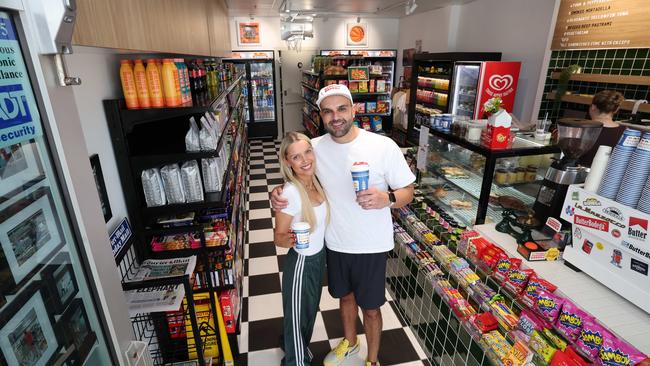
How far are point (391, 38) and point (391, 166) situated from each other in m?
9.21

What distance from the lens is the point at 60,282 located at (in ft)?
3.44

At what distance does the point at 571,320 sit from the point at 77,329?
6.35 feet

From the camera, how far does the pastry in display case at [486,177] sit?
2332 millimetres

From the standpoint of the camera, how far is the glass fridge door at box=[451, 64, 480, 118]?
6514 mm

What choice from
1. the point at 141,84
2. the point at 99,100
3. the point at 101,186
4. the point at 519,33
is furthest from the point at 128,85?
the point at 519,33

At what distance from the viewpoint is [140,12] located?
164cm

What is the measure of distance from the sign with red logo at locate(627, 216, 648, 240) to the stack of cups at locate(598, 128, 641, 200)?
0.53 feet

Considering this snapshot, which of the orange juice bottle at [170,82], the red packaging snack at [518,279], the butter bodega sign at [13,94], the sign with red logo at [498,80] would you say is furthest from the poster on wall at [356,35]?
the butter bodega sign at [13,94]

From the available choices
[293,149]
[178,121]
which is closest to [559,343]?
[293,149]

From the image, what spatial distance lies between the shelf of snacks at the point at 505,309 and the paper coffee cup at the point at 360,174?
940 mm

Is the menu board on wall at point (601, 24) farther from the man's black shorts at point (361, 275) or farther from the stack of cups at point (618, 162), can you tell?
the man's black shorts at point (361, 275)

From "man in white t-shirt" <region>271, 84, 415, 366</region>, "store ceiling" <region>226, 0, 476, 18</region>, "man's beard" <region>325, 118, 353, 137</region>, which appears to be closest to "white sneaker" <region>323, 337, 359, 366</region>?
"man in white t-shirt" <region>271, 84, 415, 366</region>

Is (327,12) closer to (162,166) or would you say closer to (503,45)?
(503,45)

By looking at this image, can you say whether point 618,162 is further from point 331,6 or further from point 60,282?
point 331,6
